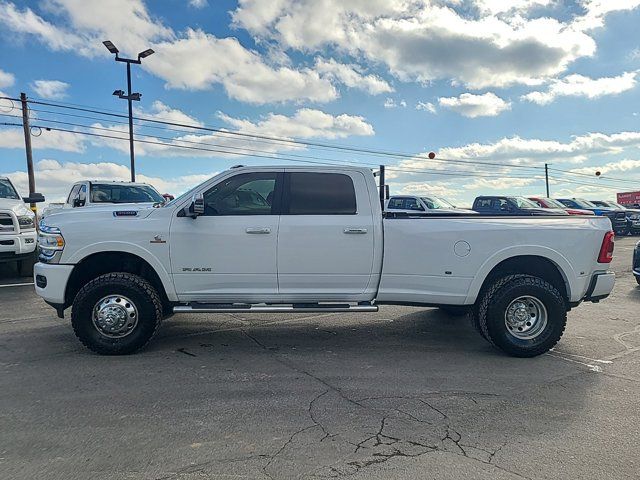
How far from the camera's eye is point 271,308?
523 cm

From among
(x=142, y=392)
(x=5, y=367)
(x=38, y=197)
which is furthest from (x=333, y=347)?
(x=38, y=197)

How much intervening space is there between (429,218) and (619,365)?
2431 mm

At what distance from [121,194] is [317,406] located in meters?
9.57

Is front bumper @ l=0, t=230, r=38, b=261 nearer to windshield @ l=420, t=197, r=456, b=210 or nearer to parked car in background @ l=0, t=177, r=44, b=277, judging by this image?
parked car in background @ l=0, t=177, r=44, b=277

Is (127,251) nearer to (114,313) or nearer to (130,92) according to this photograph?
(114,313)

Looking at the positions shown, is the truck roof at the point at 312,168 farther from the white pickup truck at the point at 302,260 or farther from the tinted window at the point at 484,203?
the tinted window at the point at 484,203

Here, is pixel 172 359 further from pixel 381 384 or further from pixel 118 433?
pixel 381 384

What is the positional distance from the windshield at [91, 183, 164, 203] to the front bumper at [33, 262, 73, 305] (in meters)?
6.61

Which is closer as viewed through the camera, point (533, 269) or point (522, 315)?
point (522, 315)

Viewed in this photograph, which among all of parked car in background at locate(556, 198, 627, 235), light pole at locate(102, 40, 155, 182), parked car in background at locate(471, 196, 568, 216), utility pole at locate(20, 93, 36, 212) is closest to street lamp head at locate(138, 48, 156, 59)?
light pole at locate(102, 40, 155, 182)

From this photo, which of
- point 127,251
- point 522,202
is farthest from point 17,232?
point 522,202

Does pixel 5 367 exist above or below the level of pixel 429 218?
below

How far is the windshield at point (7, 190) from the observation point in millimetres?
10473

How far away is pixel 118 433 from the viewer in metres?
3.46
